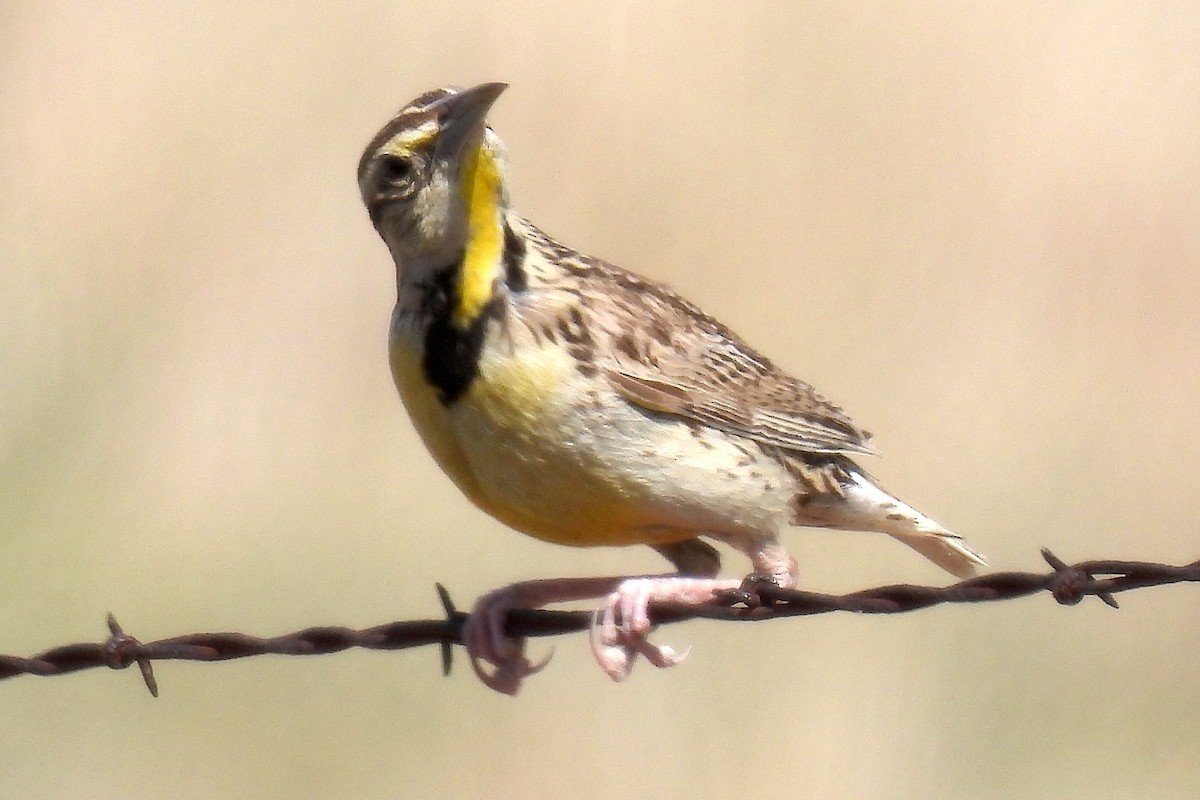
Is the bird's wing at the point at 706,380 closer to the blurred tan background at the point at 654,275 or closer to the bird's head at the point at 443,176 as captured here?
the bird's head at the point at 443,176

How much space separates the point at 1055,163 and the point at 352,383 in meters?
3.96

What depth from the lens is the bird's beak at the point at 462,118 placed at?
5018 mm

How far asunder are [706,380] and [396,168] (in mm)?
952

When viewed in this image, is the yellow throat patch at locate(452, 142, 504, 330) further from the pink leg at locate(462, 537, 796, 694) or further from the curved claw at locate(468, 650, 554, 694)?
the curved claw at locate(468, 650, 554, 694)

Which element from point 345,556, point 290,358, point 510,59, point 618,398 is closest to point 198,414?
point 290,358

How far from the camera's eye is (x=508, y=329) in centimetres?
499

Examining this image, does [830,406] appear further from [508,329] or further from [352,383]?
[352,383]

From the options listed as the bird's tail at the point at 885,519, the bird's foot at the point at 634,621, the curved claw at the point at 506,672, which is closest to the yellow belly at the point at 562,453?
the bird's foot at the point at 634,621

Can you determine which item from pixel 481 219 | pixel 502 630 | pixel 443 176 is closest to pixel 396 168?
pixel 443 176

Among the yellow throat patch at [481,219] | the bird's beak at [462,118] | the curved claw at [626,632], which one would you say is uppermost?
the bird's beak at [462,118]

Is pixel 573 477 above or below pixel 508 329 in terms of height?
below

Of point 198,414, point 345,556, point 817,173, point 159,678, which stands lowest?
point 159,678

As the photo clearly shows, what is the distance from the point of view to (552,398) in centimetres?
494

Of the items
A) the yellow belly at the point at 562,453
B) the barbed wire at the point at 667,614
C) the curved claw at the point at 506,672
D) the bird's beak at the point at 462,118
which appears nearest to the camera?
the barbed wire at the point at 667,614
